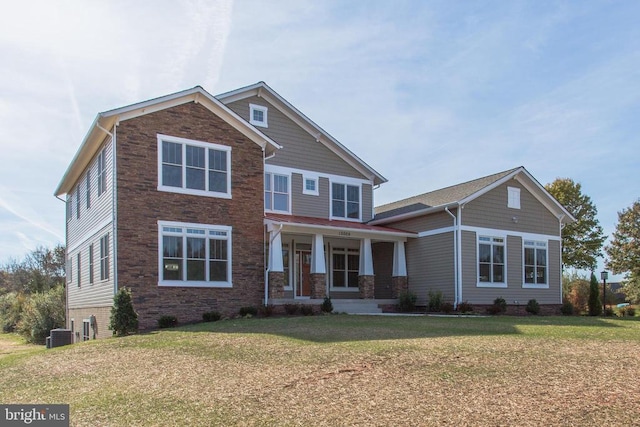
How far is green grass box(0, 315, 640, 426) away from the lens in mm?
7227

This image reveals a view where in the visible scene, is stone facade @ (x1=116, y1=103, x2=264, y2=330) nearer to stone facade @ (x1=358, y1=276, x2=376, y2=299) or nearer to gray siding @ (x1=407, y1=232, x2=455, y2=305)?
stone facade @ (x1=358, y1=276, x2=376, y2=299)

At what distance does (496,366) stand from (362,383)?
2412mm

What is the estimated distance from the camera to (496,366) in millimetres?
9469

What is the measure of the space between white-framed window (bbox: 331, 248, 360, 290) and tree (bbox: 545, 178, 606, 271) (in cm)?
2257

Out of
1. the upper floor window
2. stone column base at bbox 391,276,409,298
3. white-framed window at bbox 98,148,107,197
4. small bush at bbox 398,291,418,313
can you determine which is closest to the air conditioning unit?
white-framed window at bbox 98,148,107,197

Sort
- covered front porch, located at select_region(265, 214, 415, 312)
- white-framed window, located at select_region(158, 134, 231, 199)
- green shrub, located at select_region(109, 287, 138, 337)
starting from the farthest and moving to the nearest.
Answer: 1. covered front porch, located at select_region(265, 214, 415, 312)
2. white-framed window, located at select_region(158, 134, 231, 199)
3. green shrub, located at select_region(109, 287, 138, 337)

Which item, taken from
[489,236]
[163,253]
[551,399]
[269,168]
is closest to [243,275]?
[163,253]

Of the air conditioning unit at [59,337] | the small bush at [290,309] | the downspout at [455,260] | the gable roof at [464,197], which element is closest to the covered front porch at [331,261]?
the small bush at [290,309]

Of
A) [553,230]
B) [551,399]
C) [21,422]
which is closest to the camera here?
[21,422]

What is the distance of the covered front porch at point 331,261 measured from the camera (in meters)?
20.5

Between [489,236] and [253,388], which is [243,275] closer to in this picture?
[489,236]

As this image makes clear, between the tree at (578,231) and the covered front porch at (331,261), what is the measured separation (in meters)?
21.9

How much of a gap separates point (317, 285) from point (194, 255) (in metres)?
4.82

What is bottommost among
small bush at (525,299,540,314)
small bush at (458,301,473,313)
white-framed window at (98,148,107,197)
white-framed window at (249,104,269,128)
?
small bush at (525,299,540,314)
